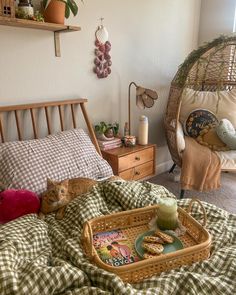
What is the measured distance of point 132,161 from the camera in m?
2.28

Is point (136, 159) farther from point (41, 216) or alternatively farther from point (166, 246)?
point (166, 246)

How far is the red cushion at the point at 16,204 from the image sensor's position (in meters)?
1.36

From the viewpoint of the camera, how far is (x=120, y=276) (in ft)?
2.89

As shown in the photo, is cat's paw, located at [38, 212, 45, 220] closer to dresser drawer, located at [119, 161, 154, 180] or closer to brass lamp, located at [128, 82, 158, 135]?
dresser drawer, located at [119, 161, 154, 180]

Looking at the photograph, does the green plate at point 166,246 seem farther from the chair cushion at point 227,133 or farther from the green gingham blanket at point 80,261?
the chair cushion at point 227,133

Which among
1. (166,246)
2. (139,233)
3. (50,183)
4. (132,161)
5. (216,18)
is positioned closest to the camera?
(166,246)

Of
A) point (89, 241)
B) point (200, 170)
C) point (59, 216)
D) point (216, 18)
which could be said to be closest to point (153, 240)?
point (89, 241)

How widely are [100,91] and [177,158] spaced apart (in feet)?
3.02

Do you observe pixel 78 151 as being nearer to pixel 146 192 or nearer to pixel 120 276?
pixel 146 192

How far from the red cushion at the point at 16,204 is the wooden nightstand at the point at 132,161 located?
846 mm

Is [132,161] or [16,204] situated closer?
[16,204]

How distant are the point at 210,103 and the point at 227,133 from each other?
1.65 ft

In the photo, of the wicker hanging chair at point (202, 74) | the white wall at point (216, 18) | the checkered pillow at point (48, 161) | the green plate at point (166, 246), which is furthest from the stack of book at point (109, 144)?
the white wall at point (216, 18)

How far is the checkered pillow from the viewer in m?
1.59
